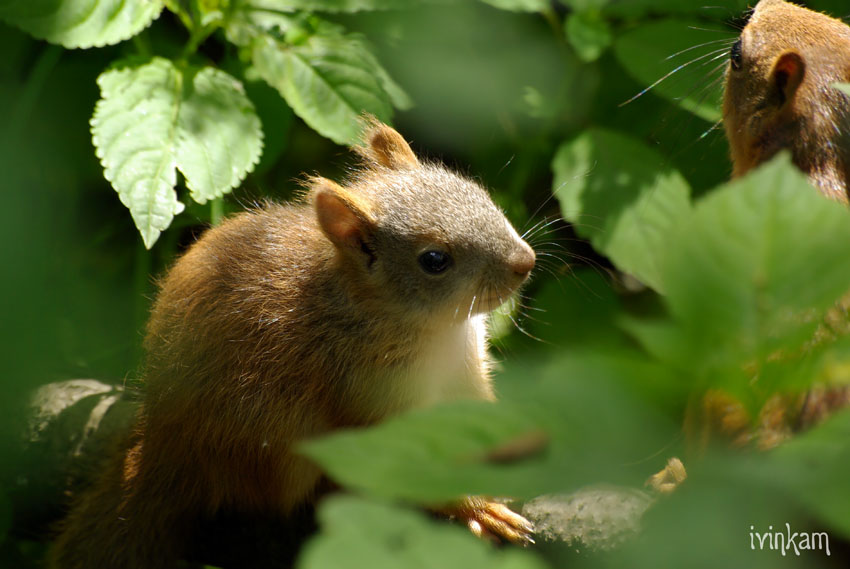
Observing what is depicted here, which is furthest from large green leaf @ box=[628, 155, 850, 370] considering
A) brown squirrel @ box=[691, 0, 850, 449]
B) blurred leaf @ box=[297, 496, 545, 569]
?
brown squirrel @ box=[691, 0, 850, 449]

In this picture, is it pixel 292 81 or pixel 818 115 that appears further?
pixel 292 81

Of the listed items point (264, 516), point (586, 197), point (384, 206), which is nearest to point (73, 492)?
point (264, 516)

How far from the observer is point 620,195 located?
8.01 ft

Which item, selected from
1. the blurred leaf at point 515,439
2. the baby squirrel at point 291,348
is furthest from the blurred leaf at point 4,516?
the blurred leaf at point 515,439

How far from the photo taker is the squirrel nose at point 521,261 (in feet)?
6.71

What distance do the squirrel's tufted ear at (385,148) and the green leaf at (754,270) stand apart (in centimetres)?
161

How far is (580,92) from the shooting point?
295 centimetres

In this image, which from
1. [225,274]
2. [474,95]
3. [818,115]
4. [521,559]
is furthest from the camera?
[474,95]

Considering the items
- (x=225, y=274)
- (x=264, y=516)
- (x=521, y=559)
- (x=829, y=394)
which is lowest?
(x=264, y=516)

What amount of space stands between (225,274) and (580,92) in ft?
5.00

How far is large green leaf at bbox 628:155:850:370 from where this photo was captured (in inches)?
28.7

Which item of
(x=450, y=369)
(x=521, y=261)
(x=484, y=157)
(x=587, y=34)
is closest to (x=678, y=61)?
(x=587, y=34)

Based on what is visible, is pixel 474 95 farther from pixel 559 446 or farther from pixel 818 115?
pixel 559 446

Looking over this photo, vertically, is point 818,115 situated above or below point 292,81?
below
